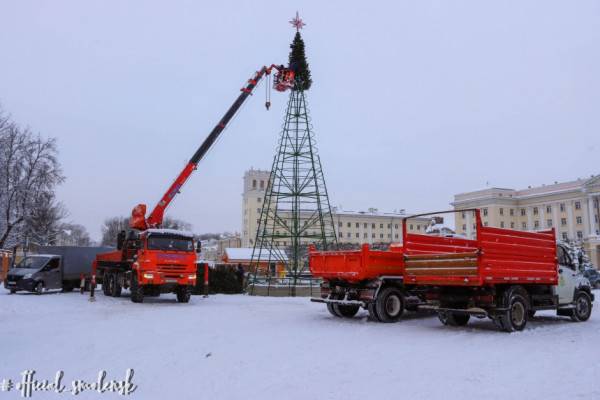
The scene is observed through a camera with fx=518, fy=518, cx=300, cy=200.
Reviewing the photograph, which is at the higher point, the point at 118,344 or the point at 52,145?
the point at 52,145

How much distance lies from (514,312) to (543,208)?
106 meters

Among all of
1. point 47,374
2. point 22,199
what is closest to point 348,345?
point 47,374

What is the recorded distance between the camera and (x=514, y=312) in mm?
11906

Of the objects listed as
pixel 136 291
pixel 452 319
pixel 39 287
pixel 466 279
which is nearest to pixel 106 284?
pixel 39 287

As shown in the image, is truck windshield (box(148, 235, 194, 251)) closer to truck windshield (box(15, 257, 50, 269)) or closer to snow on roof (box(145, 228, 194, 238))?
snow on roof (box(145, 228, 194, 238))

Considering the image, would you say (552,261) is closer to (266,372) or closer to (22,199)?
(266,372)

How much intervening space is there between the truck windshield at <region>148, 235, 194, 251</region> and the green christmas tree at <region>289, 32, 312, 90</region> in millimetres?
9164

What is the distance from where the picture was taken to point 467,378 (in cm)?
696

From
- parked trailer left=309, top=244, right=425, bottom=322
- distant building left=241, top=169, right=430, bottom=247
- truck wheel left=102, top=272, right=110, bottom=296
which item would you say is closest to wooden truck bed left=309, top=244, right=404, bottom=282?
parked trailer left=309, top=244, right=425, bottom=322

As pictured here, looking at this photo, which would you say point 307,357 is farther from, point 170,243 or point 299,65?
point 299,65

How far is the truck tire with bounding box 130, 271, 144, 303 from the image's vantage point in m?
19.6

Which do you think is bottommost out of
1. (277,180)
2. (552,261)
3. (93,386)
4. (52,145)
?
(93,386)

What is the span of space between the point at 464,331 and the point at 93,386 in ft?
27.2

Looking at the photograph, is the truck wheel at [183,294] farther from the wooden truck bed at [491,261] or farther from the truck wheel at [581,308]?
the truck wheel at [581,308]
